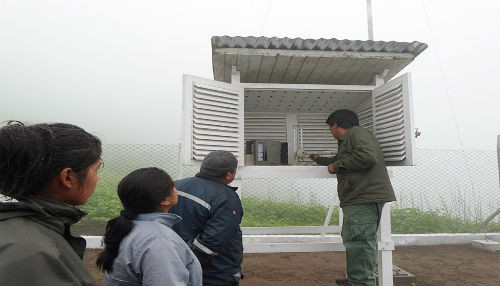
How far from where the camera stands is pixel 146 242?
1500 mm

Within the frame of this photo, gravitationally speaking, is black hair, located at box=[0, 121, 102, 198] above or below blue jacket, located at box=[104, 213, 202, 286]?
above

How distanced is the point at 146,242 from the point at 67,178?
22.4 inches

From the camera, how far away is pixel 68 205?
1.04 meters

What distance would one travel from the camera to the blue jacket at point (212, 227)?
2.38 metres

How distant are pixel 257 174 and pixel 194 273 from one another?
245 cm

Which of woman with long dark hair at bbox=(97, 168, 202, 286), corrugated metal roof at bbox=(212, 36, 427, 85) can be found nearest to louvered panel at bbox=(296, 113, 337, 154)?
corrugated metal roof at bbox=(212, 36, 427, 85)

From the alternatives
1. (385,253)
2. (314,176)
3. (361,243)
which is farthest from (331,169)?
(385,253)

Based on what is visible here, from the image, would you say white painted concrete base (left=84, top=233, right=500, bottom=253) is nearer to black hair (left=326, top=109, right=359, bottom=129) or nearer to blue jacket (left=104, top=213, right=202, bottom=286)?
black hair (left=326, top=109, right=359, bottom=129)

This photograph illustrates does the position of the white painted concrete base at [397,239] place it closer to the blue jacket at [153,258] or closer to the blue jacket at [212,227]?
the blue jacket at [212,227]

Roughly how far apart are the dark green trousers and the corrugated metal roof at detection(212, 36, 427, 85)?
5.67ft

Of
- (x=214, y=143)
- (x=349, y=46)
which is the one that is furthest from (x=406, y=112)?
(x=214, y=143)

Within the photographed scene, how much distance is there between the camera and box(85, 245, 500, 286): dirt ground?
5004 mm

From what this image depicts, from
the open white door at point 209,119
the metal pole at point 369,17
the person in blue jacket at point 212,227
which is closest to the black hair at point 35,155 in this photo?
the person in blue jacket at point 212,227

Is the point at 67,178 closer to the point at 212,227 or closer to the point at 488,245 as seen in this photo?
the point at 212,227
